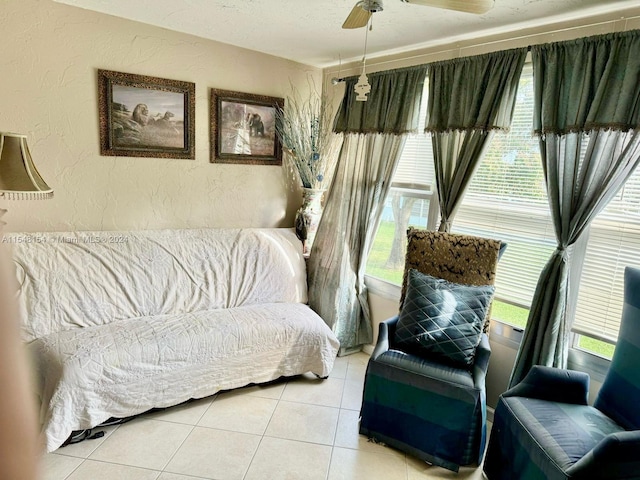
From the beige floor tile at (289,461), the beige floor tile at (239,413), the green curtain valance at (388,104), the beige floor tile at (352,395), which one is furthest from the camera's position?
the green curtain valance at (388,104)

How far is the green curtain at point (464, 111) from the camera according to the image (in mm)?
Result: 2299

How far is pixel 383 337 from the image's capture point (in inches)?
93.7

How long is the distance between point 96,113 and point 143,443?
6.60 ft

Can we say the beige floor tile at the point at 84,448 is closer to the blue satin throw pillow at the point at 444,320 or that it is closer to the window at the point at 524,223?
the blue satin throw pillow at the point at 444,320

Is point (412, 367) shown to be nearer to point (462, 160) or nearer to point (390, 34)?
point (462, 160)

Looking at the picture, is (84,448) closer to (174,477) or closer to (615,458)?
(174,477)

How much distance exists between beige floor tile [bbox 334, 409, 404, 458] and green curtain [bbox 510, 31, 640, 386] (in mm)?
800


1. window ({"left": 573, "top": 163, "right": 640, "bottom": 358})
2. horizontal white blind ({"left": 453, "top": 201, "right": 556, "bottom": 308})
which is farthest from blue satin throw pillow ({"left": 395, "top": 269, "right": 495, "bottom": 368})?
window ({"left": 573, "top": 163, "right": 640, "bottom": 358})

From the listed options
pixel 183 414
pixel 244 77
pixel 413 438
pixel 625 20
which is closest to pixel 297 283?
pixel 183 414

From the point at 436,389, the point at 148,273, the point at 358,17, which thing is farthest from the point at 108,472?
the point at 358,17

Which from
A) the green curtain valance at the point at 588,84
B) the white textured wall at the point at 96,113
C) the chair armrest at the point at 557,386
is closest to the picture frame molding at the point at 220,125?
the white textured wall at the point at 96,113

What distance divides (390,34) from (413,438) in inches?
93.4

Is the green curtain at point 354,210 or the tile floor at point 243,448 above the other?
the green curtain at point 354,210

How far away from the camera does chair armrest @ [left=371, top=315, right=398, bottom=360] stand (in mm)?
2282
